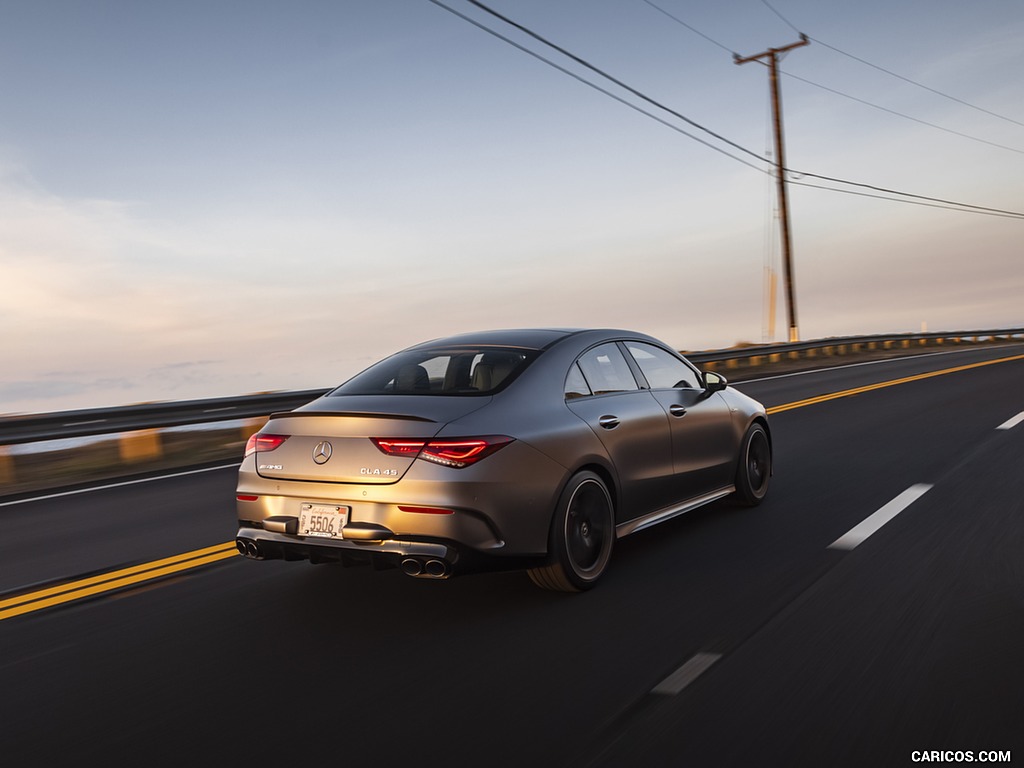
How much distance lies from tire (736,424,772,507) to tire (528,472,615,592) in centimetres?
216

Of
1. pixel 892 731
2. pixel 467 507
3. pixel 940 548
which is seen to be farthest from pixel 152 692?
pixel 940 548

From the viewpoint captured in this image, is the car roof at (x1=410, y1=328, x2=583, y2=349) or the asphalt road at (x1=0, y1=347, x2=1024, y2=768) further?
the car roof at (x1=410, y1=328, x2=583, y2=349)

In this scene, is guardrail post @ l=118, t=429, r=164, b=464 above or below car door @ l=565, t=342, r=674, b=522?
below

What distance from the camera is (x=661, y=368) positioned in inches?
264

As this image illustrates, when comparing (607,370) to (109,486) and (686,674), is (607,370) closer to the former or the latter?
(686,674)

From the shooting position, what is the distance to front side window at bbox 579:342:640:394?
5.89m

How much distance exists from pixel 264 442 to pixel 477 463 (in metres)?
1.31

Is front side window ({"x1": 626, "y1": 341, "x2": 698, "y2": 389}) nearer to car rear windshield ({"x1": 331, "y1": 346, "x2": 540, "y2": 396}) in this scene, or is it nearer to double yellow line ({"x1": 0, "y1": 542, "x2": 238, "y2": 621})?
car rear windshield ({"x1": 331, "y1": 346, "x2": 540, "y2": 396})

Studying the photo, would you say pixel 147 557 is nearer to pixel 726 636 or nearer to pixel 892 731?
pixel 726 636

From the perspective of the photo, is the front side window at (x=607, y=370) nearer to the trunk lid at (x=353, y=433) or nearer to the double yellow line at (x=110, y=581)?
the trunk lid at (x=353, y=433)

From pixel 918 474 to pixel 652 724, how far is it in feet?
20.3

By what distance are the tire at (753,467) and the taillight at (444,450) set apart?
10.6ft

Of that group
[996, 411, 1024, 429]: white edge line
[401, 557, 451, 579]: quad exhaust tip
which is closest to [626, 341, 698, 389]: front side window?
[401, 557, 451, 579]: quad exhaust tip

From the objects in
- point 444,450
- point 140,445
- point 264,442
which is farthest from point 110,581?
point 140,445
